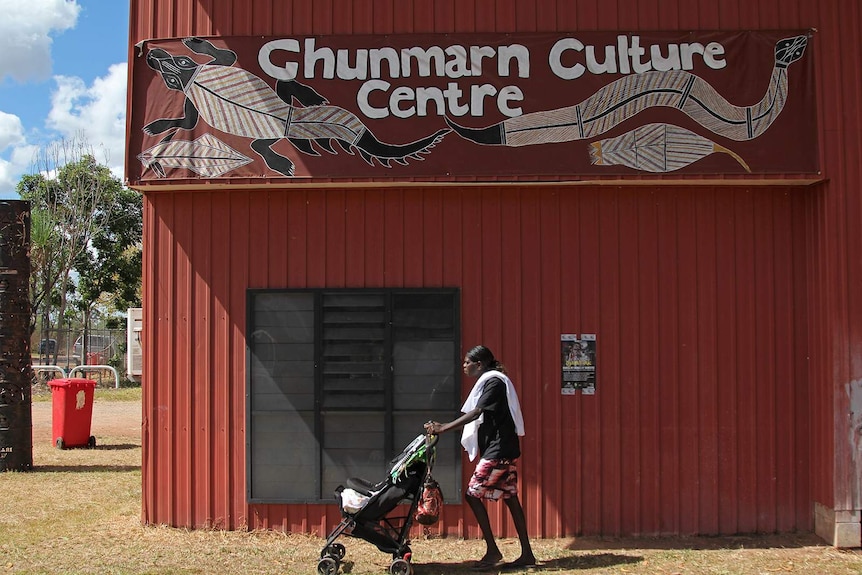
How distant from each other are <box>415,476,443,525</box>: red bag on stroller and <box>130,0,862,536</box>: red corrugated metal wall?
143cm

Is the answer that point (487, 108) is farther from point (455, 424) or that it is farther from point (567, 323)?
point (455, 424)

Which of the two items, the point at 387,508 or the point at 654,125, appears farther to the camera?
the point at 654,125

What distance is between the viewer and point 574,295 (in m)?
8.18

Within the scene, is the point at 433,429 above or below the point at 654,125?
below

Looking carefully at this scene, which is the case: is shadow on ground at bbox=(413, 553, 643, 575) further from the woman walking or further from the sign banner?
the sign banner

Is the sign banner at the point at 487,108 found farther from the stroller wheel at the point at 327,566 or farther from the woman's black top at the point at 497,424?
the stroller wheel at the point at 327,566

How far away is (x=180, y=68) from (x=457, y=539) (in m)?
5.40

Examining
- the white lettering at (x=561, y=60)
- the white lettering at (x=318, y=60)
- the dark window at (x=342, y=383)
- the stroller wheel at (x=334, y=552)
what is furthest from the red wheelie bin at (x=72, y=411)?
the white lettering at (x=561, y=60)

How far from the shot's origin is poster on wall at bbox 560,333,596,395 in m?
8.12

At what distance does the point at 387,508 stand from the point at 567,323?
2.61 m

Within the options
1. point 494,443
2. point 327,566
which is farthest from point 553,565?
point 327,566

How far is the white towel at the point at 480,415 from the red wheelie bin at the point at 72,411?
916cm

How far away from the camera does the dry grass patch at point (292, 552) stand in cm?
708

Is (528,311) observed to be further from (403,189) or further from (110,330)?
(110,330)
